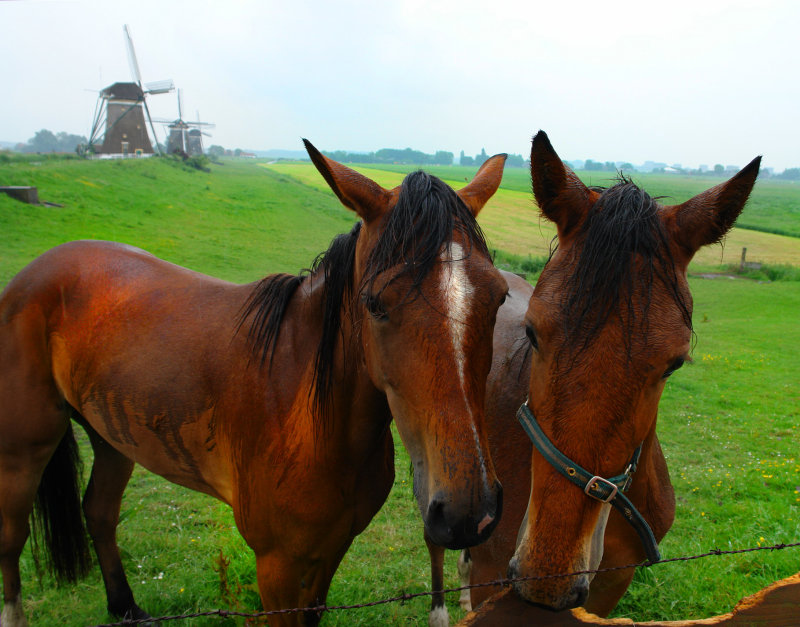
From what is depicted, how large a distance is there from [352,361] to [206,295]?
106 cm

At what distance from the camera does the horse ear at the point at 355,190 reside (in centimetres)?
193

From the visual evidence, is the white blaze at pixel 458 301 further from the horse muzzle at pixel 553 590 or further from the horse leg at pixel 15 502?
the horse leg at pixel 15 502

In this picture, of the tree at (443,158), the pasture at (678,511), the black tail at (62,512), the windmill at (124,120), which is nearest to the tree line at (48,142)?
the windmill at (124,120)

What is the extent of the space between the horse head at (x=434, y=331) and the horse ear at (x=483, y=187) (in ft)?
0.69

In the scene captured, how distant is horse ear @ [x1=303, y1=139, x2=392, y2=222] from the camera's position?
1931 millimetres

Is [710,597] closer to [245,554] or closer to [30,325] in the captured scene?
[245,554]

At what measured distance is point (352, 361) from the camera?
7.22 ft

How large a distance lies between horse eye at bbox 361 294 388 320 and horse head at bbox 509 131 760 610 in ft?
1.70

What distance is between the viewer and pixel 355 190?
6.45 ft

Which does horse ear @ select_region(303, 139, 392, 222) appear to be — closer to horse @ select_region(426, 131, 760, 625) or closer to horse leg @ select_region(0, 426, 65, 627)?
horse @ select_region(426, 131, 760, 625)

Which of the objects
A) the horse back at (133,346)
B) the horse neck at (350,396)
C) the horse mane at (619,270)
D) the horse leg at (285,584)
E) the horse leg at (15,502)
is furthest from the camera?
the horse leg at (15,502)

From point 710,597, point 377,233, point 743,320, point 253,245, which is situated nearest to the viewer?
point 377,233

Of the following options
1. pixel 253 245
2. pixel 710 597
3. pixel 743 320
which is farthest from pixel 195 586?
pixel 253 245

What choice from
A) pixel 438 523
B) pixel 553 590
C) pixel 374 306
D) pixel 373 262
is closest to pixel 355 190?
pixel 373 262
